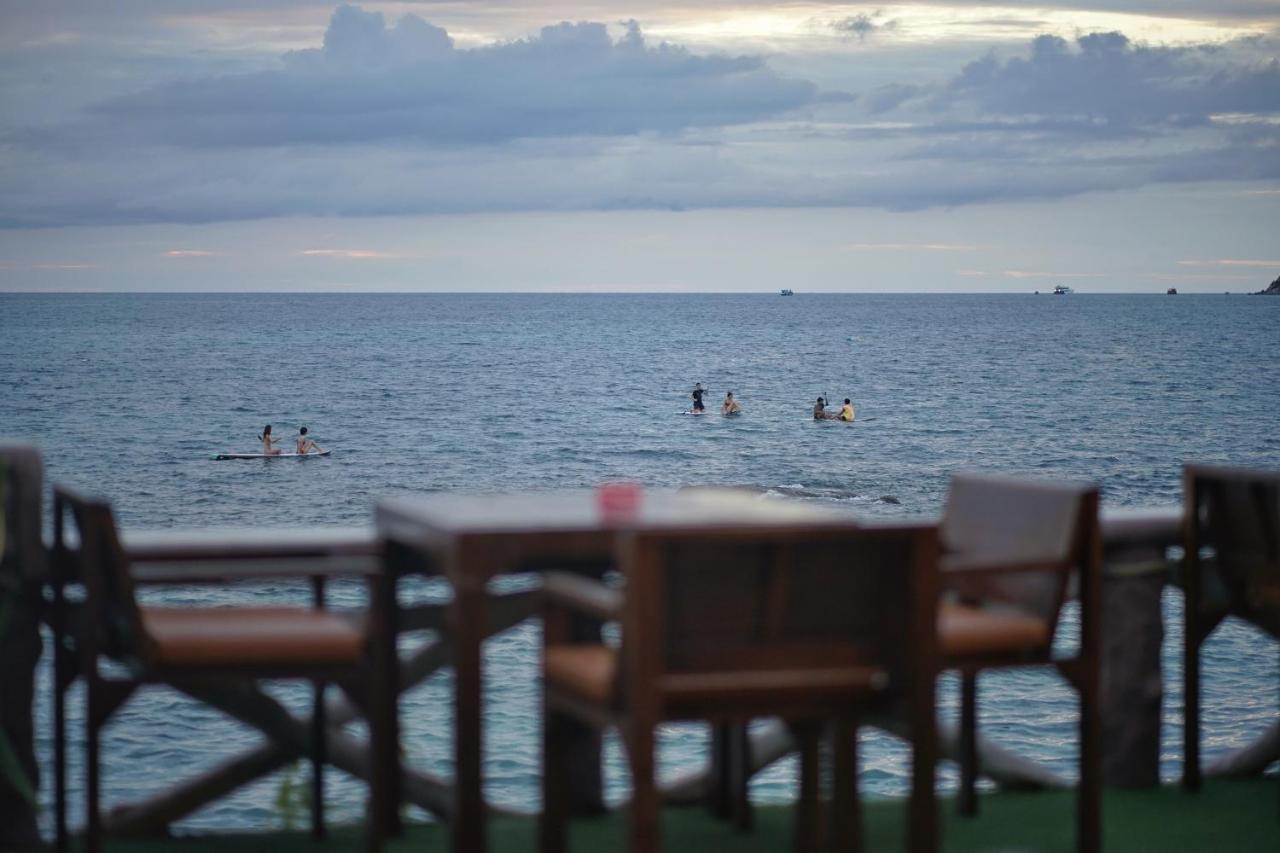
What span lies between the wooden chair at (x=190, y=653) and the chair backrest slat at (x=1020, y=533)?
148 centimetres

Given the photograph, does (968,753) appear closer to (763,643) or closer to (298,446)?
(763,643)

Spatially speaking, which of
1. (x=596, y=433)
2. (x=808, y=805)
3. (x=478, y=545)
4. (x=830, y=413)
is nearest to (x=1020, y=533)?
(x=808, y=805)

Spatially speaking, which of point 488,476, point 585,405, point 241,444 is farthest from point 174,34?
point 488,476

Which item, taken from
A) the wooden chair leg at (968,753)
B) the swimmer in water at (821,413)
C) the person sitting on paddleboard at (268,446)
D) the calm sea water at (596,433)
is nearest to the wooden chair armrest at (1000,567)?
the wooden chair leg at (968,753)

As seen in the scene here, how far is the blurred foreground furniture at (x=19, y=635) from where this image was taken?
4480mm

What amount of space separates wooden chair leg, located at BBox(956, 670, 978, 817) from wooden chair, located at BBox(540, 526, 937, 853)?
1199 mm

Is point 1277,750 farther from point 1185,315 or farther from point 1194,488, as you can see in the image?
point 1185,315

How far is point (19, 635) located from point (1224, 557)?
3.42 meters

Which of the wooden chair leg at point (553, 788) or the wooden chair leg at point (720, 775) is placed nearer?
the wooden chair leg at point (553, 788)

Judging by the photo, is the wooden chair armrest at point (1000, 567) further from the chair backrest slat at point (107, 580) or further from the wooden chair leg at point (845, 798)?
the chair backrest slat at point (107, 580)

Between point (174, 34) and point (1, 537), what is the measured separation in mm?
131581

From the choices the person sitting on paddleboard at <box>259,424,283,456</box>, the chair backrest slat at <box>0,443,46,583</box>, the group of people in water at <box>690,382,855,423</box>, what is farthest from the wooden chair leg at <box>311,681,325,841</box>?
the group of people in water at <box>690,382,855,423</box>

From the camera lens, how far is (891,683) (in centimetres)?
379

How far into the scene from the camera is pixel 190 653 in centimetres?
398
